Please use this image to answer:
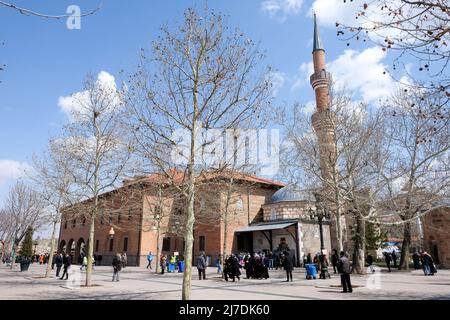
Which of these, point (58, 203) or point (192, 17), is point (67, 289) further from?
point (192, 17)

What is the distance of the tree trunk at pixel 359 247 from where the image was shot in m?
20.6

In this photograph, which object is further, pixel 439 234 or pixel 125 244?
pixel 125 244

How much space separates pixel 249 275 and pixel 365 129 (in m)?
11.3

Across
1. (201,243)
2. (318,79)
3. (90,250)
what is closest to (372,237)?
(318,79)

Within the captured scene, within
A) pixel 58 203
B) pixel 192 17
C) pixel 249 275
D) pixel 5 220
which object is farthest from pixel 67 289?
pixel 5 220

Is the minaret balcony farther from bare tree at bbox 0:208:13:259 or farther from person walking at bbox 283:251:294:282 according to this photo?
bare tree at bbox 0:208:13:259

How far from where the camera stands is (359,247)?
21.1 meters

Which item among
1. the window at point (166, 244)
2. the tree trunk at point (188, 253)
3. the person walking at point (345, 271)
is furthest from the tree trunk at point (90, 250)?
the window at point (166, 244)

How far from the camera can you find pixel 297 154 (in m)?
19.7

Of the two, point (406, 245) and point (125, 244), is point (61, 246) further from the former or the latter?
point (406, 245)

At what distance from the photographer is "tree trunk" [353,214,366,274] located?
20641 millimetres

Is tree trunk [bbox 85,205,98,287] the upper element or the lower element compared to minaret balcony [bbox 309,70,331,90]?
lower

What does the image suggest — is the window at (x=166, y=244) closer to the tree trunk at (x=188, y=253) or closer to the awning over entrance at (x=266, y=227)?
the awning over entrance at (x=266, y=227)

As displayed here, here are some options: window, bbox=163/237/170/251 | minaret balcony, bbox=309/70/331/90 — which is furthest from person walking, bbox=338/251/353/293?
window, bbox=163/237/170/251
